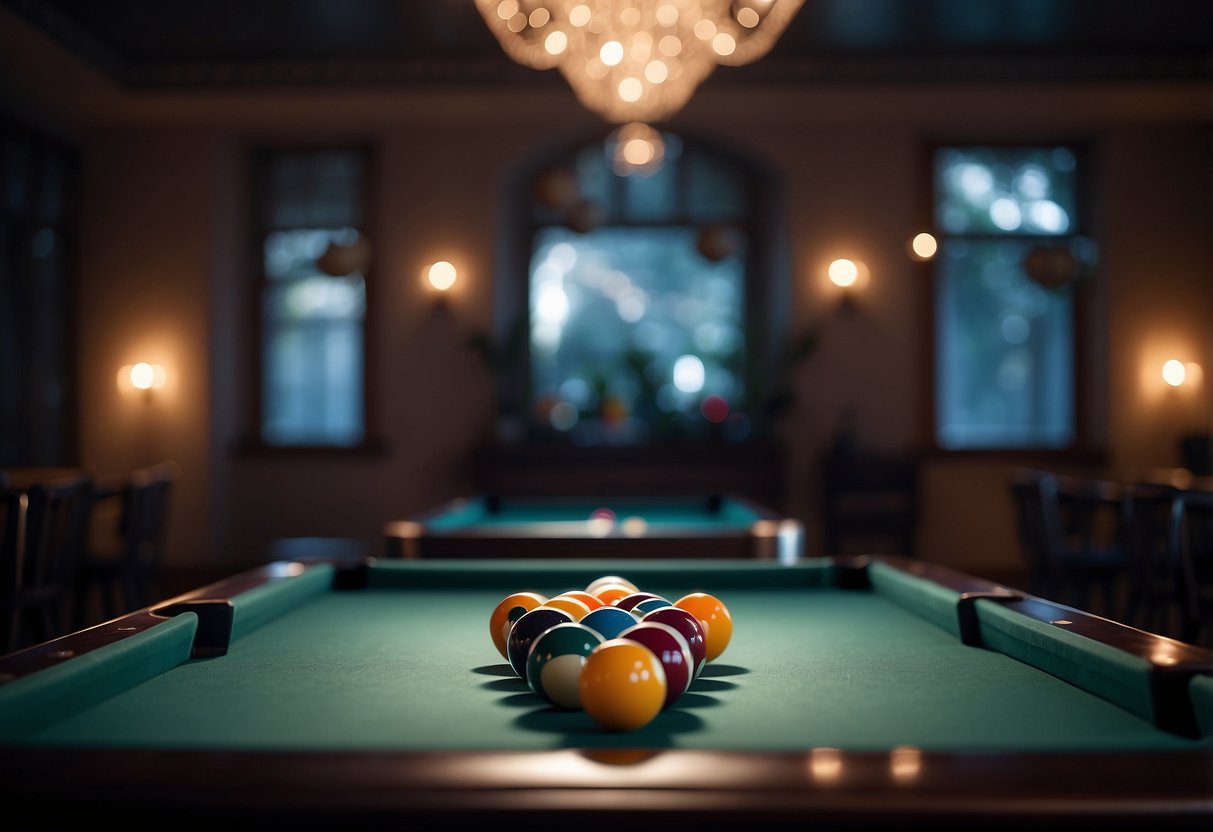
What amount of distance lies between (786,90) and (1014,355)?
2.48 meters

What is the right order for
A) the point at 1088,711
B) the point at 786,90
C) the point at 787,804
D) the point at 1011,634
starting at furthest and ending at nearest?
the point at 786,90 → the point at 1011,634 → the point at 1088,711 → the point at 787,804

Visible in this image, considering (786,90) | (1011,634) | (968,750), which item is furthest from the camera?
(786,90)

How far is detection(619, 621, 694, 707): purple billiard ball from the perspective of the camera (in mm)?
1430

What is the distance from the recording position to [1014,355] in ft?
25.3

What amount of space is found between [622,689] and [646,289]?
6730 mm

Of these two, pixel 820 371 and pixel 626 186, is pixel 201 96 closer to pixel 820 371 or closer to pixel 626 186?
pixel 626 186

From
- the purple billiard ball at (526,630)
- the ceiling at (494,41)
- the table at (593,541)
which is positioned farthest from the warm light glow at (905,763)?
the ceiling at (494,41)

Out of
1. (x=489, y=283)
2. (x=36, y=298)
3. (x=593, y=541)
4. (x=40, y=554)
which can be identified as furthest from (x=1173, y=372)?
(x=36, y=298)

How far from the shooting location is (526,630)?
5.37 ft

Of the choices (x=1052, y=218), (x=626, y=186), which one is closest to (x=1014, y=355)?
(x=1052, y=218)

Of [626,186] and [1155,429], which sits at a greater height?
[626,186]

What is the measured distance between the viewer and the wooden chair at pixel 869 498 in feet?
22.8

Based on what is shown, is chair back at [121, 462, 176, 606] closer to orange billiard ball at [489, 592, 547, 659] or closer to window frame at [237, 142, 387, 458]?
window frame at [237, 142, 387, 458]

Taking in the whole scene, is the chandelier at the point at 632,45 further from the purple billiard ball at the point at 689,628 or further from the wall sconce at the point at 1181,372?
the wall sconce at the point at 1181,372
